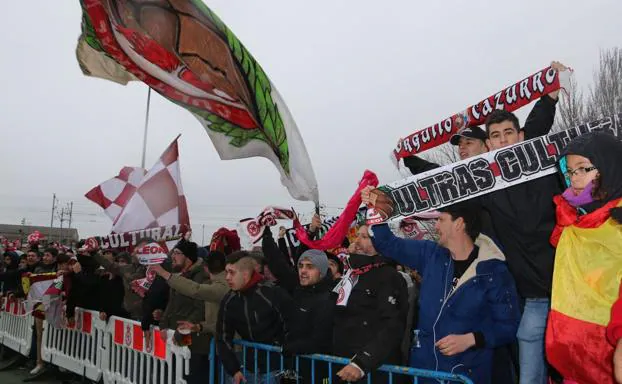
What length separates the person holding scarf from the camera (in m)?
1.85

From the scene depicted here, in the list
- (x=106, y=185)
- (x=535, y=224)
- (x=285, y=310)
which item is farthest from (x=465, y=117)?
(x=106, y=185)

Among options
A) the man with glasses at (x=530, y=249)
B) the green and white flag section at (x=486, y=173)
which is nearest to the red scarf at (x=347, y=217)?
the green and white flag section at (x=486, y=173)

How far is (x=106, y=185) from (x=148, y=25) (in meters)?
3.83

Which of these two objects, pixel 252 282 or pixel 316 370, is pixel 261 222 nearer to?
pixel 252 282

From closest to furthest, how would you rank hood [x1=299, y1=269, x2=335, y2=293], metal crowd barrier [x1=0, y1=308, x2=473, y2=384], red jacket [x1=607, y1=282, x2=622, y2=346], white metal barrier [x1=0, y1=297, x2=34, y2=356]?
red jacket [x1=607, y1=282, x2=622, y2=346] → metal crowd barrier [x1=0, y1=308, x2=473, y2=384] → hood [x1=299, y1=269, x2=335, y2=293] → white metal barrier [x1=0, y1=297, x2=34, y2=356]

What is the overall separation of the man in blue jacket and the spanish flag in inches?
35.5

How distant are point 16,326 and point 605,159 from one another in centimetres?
1032

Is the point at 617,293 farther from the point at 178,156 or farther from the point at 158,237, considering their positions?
the point at 178,156

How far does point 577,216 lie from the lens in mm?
2137

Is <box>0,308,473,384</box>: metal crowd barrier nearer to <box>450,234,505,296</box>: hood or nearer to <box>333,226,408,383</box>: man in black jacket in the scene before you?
<box>333,226,408,383</box>: man in black jacket

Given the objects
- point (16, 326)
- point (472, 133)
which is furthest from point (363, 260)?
point (16, 326)

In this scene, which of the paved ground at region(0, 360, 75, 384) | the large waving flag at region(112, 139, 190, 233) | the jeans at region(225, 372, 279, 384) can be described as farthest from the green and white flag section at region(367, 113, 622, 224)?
the paved ground at region(0, 360, 75, 384)

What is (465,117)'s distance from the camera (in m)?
4.08

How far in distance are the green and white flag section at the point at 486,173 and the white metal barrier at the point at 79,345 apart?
5362mm
